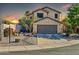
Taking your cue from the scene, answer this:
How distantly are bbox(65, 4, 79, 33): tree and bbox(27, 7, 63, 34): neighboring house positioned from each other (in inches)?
3.8

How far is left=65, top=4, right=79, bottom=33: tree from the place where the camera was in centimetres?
287

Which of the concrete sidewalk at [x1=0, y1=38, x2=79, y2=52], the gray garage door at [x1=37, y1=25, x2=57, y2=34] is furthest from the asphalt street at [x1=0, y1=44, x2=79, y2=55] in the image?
the gray garage door at [x1=37, y1=25, x2=57, y2=34]

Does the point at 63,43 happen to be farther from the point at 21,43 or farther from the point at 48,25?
the point at 21,43

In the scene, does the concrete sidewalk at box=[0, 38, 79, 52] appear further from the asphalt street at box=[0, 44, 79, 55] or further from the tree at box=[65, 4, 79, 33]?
the tree at box=[65, 4, 79, 33]

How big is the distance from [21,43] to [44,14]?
0.43 m

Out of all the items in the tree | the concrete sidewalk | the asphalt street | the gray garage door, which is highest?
the tree

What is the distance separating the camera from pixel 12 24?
287 cm

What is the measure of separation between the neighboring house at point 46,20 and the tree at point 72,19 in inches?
3.8

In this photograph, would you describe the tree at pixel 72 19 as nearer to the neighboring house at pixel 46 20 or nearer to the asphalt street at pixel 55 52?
the neighboring house at pixel 46 20

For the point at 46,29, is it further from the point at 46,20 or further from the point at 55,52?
the point at 55,52

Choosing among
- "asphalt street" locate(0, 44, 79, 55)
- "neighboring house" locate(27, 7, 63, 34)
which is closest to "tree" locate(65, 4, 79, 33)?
"neighboring house" locate(27, 7, 63, 34)

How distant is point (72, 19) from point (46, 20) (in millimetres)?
305

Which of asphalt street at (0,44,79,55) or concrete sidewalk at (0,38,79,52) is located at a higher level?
concrete sidewalk at (0,38,79,52)
